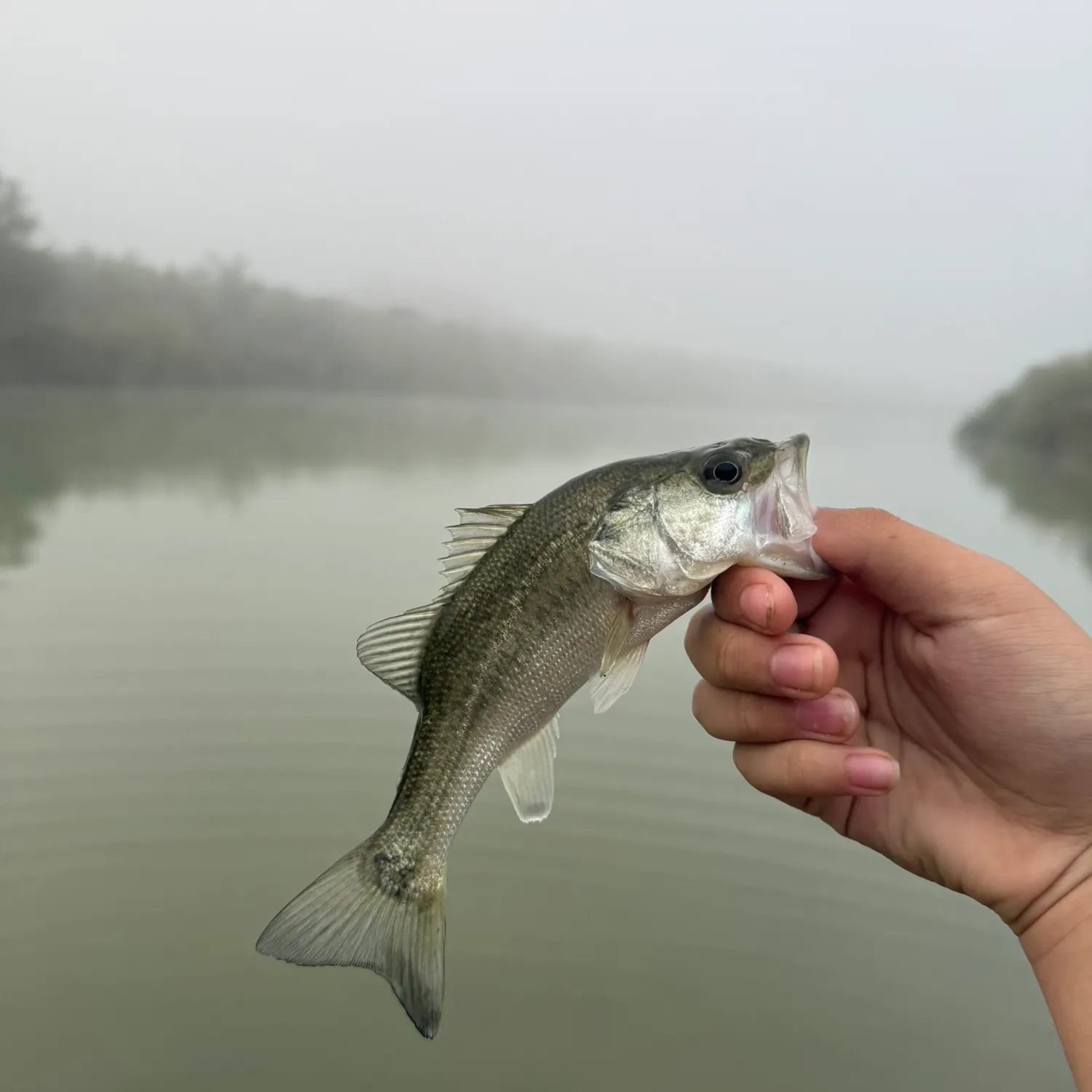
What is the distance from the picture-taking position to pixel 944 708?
1.83 metres

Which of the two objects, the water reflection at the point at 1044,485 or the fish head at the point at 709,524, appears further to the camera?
the water reflection at the point at 1044,485

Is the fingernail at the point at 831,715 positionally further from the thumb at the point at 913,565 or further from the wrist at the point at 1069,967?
the wrist at the point at 1069,967

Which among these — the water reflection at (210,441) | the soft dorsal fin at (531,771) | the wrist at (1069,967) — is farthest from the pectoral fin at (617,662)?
the water reflection at (210,441)

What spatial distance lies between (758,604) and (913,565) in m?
0.45

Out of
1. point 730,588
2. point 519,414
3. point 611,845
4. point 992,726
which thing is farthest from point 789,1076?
point 519,414

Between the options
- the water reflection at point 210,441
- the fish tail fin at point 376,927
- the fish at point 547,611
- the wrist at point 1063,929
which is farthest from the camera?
the water reflection at point 210,441

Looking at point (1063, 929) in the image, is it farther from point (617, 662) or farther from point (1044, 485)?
point (1044, 485)

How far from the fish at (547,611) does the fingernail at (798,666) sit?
0.17 m

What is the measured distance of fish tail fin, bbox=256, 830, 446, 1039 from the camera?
128 centimetres

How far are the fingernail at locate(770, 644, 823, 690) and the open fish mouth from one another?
19cm

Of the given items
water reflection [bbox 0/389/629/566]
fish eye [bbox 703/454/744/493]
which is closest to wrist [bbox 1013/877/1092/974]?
fish eye [bbox 703/454/744/493]

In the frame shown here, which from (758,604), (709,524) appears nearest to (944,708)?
(758,604)

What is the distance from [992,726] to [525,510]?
1.24 metres

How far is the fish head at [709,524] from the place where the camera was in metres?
1.47
